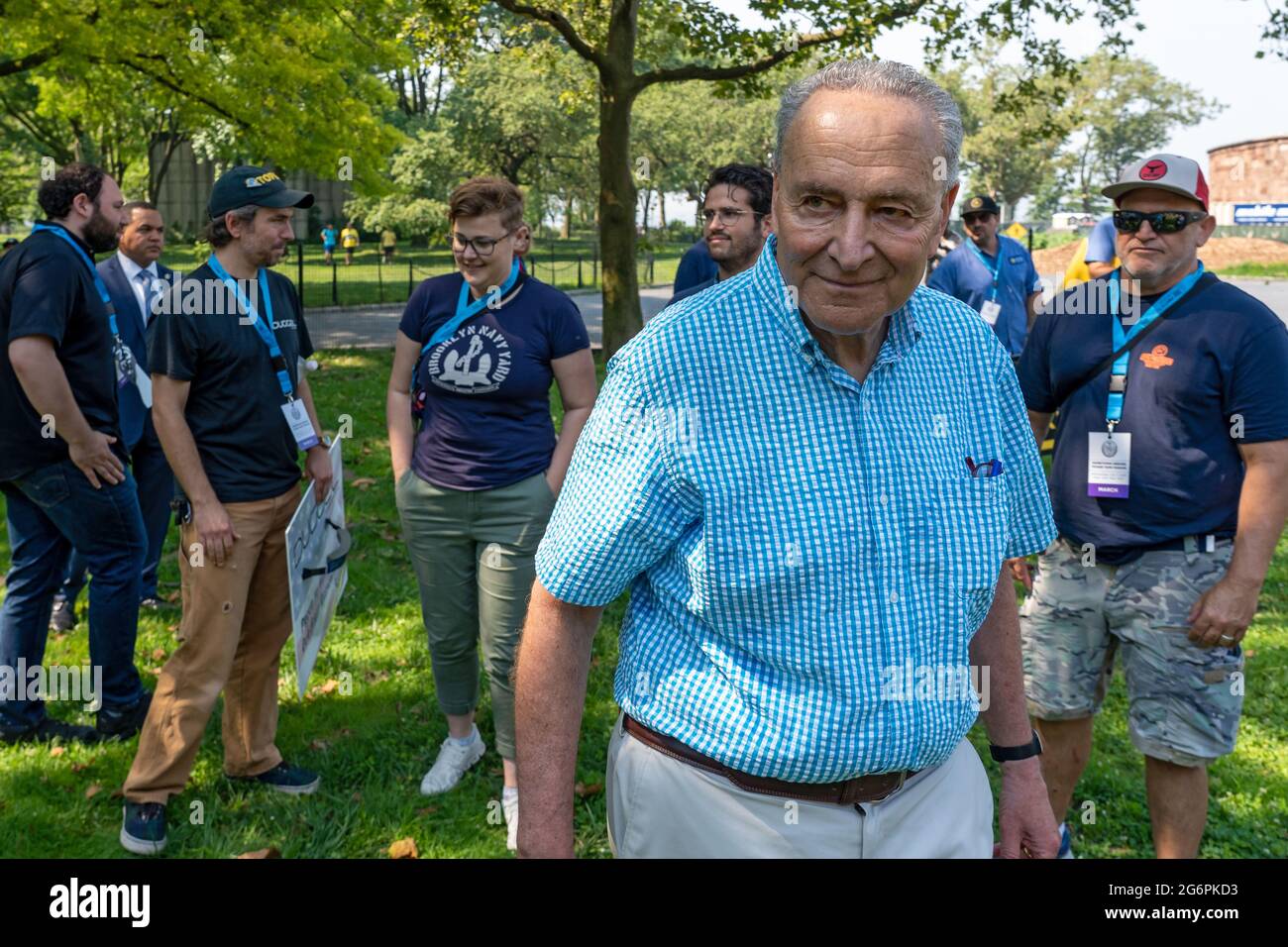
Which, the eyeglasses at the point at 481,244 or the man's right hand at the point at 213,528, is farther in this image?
the eyeglasses at the point at 481,244

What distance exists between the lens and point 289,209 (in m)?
4.27

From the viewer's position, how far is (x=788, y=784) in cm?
195

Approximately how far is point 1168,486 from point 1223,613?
1.38ft

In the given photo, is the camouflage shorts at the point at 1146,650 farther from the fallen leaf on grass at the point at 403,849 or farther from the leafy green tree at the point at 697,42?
the leafy green tree at the point at 697,42

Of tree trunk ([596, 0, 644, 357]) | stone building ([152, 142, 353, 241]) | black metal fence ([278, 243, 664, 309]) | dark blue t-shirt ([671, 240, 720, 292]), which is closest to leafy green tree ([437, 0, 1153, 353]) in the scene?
tree trunk ([596, 0, 644, 357])

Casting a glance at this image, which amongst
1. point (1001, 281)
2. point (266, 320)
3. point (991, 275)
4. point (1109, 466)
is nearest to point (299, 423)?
point (266, 320)

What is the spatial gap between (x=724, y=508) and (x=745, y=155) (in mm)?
61163

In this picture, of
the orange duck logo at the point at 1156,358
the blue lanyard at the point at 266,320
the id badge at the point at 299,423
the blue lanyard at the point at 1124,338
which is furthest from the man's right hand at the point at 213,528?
the orange duck logo at the point at 1156,358

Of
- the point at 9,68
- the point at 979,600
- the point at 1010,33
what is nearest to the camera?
the point at 979,600

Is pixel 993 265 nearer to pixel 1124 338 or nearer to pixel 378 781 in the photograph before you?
pixel 1124 338

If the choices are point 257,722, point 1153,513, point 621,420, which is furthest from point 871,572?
point 257,722

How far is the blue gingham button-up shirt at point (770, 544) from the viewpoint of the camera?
183 cm

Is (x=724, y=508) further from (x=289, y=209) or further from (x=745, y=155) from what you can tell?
(x=745, y=155)

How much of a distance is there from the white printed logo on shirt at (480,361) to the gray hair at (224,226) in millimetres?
871
